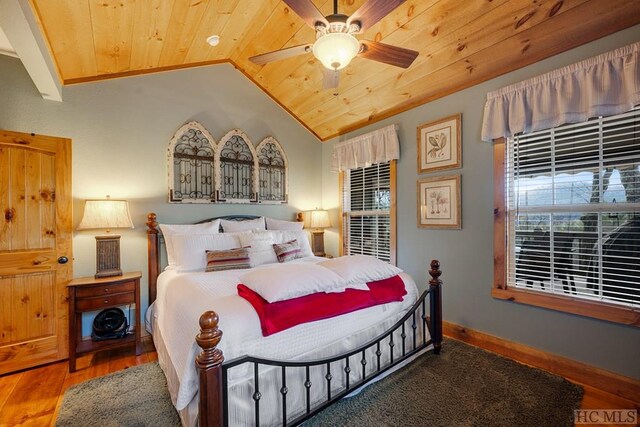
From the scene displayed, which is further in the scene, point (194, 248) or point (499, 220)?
point (194, 248)

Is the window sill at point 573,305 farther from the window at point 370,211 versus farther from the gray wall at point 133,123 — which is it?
the gray wall at point 133,123

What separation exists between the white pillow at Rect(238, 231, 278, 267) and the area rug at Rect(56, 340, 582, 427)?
127 cm

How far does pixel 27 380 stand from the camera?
2.29 meters

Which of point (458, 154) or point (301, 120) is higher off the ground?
point (301, 120)

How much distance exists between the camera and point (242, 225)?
11.5 feet

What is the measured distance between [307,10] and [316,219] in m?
2.89

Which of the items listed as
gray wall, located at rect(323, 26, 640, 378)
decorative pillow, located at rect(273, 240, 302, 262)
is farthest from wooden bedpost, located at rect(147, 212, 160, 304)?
gray wall, located at rect(323, 26, 640, 378)

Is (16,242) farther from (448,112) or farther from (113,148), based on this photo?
(448,112)

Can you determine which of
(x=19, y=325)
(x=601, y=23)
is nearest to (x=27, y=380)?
(x=19, y=325)

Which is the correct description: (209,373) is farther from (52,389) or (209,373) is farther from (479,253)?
(479,253)

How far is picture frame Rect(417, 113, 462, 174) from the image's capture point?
2945 millimetres

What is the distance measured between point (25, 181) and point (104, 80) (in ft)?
4.12

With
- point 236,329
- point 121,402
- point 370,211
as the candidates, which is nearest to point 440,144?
point 370,211

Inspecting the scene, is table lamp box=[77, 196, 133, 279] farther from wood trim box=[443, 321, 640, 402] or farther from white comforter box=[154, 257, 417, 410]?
wood trim box=[443, 321, 640, 402]
